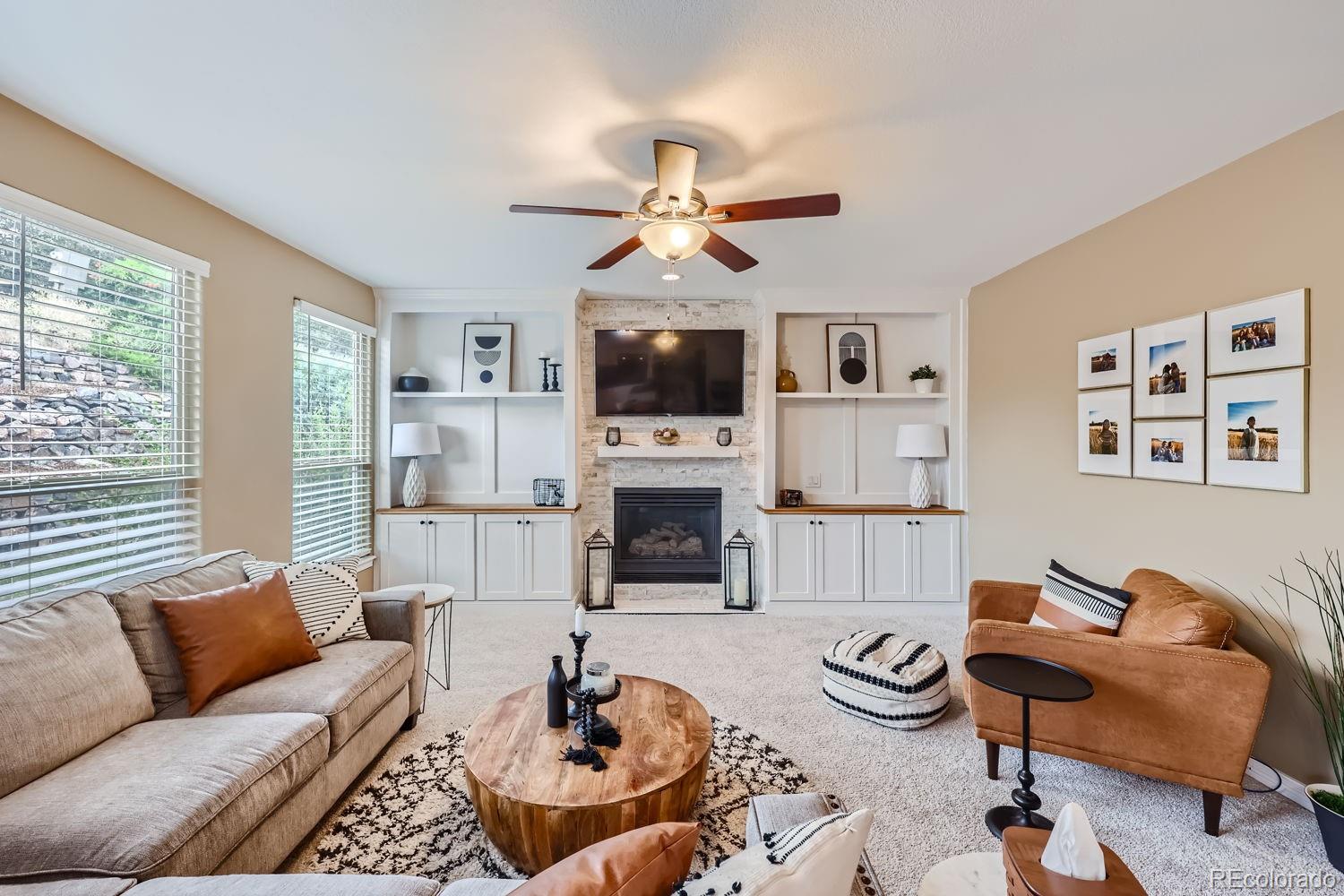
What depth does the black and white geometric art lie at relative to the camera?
4.81 meters

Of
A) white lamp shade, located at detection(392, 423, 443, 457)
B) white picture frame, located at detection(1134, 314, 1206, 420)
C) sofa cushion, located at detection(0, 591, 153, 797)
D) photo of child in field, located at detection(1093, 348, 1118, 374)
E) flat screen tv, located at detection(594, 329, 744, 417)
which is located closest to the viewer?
sofa cushion, located at detection(0, 591, 153, 797)

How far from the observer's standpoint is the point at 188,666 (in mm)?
1961

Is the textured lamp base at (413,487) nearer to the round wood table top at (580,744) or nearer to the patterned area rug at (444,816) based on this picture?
the patterned area rug at (444,816)

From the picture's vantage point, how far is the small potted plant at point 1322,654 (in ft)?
6.08

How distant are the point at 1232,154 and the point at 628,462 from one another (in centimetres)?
398

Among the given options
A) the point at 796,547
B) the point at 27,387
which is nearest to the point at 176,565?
the point at 27,387

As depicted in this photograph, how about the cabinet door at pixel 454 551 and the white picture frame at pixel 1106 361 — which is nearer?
the white picture frame at pixel 1106 361

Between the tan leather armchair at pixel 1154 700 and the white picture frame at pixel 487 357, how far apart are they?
3904 millimetres

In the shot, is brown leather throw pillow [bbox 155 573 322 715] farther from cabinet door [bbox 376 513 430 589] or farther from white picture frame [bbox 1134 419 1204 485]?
white picture frame [bbox 1134 419 1204 485]

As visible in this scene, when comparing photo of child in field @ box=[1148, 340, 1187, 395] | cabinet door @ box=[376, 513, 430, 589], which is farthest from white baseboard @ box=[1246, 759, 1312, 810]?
cabinet door @ box=[376, 513, 430, 589]

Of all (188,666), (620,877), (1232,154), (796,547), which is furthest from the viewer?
(796,547)

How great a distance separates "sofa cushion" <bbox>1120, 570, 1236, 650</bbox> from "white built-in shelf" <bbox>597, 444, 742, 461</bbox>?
9.32 ft

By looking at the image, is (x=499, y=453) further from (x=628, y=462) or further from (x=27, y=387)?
(x=27, y=387)

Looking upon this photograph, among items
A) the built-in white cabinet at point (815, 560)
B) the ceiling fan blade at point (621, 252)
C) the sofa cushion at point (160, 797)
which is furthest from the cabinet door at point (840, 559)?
the sofa cushion at point (160, 797)
